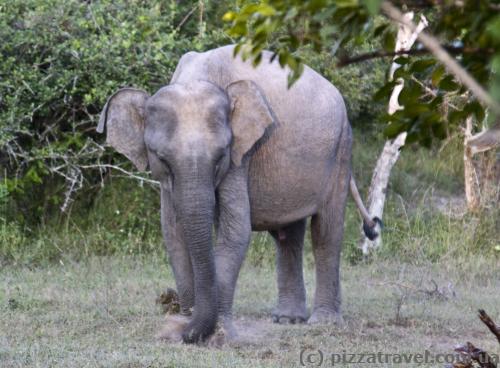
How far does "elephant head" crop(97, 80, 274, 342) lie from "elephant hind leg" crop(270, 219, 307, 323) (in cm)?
157

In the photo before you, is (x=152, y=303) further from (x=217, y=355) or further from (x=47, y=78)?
(x=47, y=78)

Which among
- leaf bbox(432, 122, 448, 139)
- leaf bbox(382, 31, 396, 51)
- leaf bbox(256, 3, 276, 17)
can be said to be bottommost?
leaf bbox(432, 122, 448, 139)

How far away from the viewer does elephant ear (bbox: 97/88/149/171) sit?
304 inches

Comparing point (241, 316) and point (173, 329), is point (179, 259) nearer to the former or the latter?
point (173, 329)

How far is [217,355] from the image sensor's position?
22.0ft

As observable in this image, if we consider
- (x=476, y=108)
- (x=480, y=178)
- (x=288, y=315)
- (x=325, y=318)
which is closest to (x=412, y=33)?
(x=476, y=108)

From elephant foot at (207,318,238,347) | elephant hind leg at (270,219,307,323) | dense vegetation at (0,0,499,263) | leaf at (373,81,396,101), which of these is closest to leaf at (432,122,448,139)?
leaf at (373,81,396,101)

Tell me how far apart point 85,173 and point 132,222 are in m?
0.90

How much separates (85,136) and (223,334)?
5.68 m

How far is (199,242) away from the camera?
7.12m

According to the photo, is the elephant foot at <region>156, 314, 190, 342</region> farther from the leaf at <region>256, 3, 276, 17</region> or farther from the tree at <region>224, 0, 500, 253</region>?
the leaf at <region>256, 3, 276, 17</region>

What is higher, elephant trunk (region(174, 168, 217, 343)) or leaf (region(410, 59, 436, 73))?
leaf (region(410, 59, 436, 73))

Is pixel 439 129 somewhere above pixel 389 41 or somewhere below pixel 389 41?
below

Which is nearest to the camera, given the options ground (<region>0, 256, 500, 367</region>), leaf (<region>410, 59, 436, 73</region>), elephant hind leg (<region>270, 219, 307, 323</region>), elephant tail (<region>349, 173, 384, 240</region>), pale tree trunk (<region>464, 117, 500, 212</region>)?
leaf (<region>410, 59, 436, 73</region>)
